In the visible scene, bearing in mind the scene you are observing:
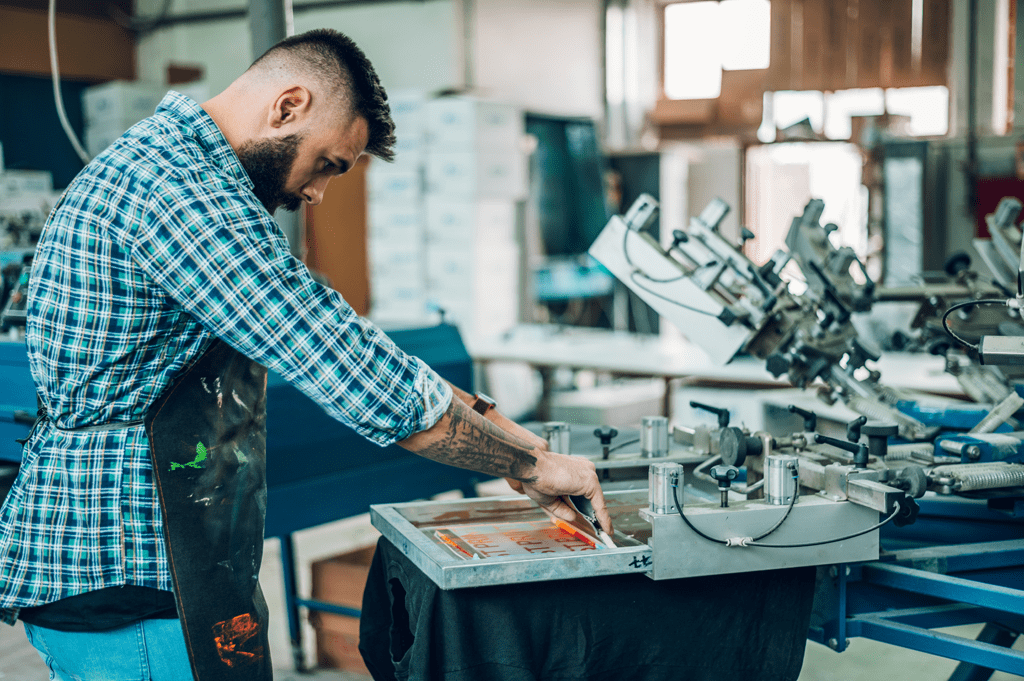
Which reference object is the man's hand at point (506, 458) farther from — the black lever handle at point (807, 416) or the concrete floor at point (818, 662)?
the concrete floor at point (818, 662)

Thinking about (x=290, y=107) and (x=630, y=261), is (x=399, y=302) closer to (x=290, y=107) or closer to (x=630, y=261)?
(x=630, y=261)

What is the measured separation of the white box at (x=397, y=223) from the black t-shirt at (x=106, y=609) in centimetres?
454

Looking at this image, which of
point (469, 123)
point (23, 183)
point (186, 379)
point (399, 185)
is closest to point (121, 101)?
point (23, 183)

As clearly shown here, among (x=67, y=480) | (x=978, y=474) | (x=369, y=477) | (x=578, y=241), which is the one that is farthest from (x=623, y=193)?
(x=67, y=480)

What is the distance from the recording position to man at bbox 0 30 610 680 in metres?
0.96

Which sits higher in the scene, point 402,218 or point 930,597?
point 402,218

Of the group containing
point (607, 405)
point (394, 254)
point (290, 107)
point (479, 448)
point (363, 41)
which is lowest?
point (607, 405)

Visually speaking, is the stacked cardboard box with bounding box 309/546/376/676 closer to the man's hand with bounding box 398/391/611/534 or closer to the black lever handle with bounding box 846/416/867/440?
the man's hand with bounding box 398/391/611/534

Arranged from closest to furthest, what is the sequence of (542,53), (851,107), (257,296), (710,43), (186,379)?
1. (257,296)
2. (186,379)
3. (851,107)
4. (542,53)
5. (710,43)

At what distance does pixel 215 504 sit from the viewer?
1.07 meters

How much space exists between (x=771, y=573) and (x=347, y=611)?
4.72 feet

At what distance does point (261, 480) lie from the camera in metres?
1.16

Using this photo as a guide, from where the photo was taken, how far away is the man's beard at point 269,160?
1.09 m

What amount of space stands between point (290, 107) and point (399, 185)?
177 inches
